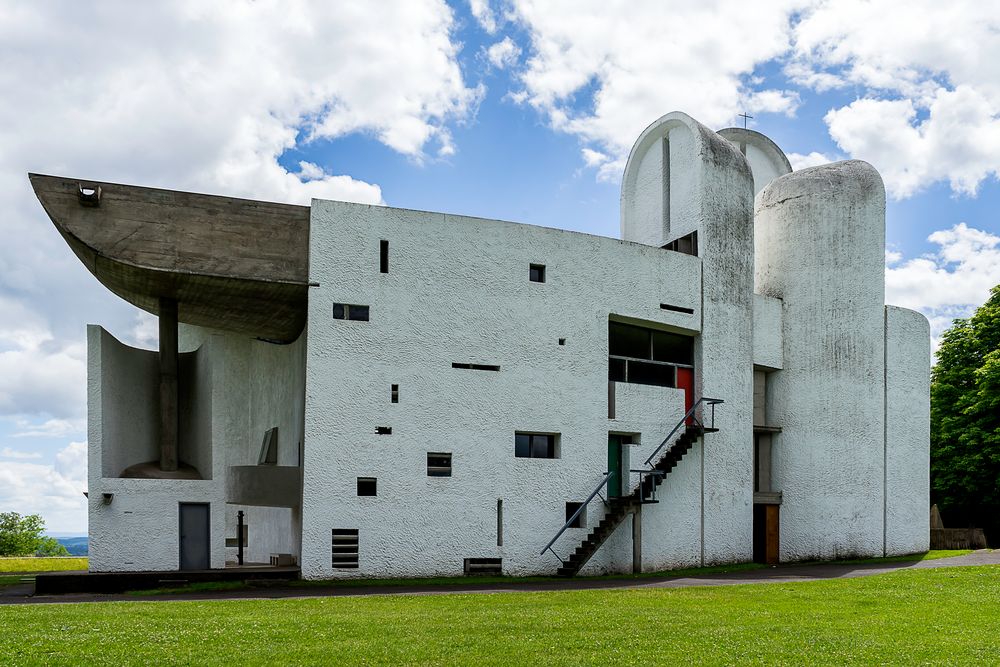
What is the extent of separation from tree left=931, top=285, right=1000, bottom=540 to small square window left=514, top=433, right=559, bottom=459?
20138 millimetres

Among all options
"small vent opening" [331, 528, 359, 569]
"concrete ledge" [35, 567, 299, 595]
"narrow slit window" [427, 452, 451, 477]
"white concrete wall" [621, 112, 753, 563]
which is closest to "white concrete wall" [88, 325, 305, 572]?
"concrete ledge" [35, 567, 299, 595]

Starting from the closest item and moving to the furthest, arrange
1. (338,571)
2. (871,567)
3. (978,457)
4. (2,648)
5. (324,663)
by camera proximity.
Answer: (324,663), (2,648), (338,571), (871,567), (978,457)

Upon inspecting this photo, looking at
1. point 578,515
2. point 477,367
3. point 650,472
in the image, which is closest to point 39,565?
point 477,367

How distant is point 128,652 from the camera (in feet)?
37.3

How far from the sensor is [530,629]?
13023 millimetres

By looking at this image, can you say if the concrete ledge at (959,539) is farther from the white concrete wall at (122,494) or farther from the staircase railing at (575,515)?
the white concrete wall at (122,494)

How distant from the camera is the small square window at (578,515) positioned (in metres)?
23.7

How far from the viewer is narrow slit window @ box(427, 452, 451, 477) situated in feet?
73.6

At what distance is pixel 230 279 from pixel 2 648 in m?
10.9

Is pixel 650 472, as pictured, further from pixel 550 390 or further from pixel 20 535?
pixel 20 535

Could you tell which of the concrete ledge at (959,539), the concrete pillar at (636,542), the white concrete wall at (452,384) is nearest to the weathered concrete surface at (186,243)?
the white concrete wall at (452,384)

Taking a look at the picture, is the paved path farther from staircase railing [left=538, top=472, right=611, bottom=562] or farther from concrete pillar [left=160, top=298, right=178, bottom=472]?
concrete pillar [left=160, top=298, right=178, bottom=472]

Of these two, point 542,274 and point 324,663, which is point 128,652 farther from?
point 542,274

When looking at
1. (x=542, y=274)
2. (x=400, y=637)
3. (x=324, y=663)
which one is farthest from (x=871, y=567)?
(x=324, y=663)
